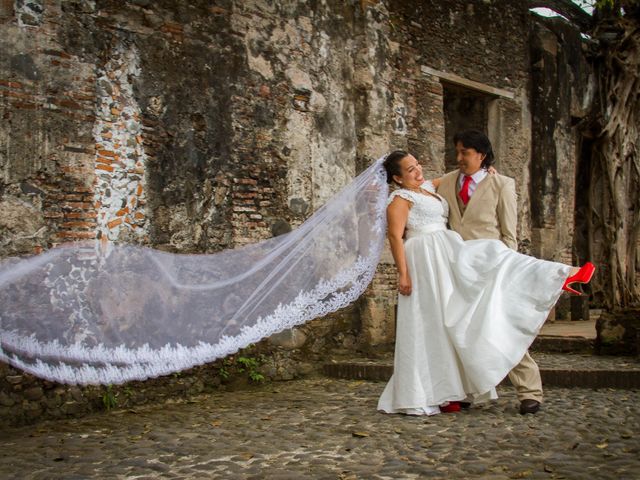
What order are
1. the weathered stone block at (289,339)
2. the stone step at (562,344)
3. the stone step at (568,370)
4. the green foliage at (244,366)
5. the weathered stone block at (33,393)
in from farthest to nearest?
the stone step at (562,344), the weathered stone block at (289,339), the green foliage at (244,366), the stone step at (568,370), the weathered stone block at (33,393)

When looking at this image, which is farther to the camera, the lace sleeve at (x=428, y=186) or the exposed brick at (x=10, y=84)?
the lace sleeve at (x=428, y=186)

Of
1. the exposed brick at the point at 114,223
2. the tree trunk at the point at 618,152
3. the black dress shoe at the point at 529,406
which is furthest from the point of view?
the tree trunk at the point at 618,152

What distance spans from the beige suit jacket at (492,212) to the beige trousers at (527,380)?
0.83 metres

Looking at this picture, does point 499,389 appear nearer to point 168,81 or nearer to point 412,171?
point 412,171

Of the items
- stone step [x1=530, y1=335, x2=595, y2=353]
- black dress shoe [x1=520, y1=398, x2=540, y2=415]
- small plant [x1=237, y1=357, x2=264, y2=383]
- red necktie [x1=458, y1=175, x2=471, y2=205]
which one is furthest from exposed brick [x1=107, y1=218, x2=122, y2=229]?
stone step [x1=530, y1=335, x2=595, y2=353]

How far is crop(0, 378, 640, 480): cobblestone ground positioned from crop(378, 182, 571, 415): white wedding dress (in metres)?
0.22

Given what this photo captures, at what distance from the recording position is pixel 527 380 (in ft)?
15.5

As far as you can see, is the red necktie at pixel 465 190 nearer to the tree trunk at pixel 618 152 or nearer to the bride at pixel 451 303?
the bride at pixel 451 303

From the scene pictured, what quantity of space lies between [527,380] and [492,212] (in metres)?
1.14

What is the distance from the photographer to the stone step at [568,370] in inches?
228

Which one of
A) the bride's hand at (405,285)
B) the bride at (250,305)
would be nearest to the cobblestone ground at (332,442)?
the bride at (250,305)

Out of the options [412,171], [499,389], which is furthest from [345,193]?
[499,389]

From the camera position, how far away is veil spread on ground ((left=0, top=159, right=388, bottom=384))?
455 centimetres

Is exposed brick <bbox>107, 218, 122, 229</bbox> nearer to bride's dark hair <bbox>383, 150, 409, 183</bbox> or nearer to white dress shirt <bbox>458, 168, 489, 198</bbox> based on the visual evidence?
bride's dark hair <bbox>383, 150, 409, 183</bbox>
